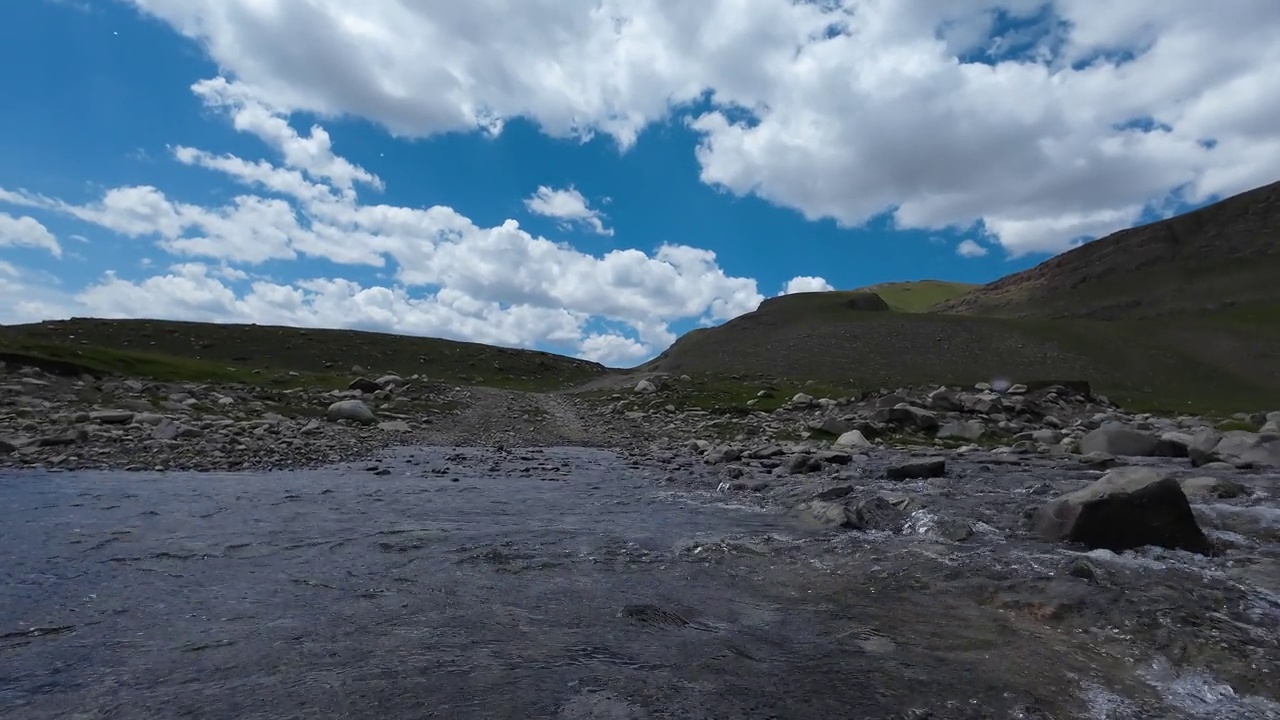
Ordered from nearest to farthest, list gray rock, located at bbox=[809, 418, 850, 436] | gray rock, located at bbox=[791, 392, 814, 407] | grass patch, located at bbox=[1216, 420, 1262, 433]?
1. gray rock, located at bbox=[809, 418, 850, 436]
2. grass patch, located at bbox=[1216, 420, 1262, 433]
3. gray rock, located at bbox=[791, 392, 814, 407]

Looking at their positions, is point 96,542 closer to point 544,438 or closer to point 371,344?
point 544,438

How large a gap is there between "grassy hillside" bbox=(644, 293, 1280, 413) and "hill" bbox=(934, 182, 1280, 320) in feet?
39.8

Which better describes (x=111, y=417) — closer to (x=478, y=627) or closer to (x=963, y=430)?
(x=478, y=627)

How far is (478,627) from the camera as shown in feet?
24.2

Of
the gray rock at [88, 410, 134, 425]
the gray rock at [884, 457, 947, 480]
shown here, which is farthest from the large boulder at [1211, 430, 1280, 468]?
the gray rock at [88, 410, 134, 425]

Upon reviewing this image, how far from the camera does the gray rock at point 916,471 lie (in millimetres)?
18812

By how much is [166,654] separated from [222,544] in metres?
4.75

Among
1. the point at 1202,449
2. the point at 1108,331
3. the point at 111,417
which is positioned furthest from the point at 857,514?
the point at 1108,331

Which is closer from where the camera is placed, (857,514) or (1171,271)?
(857,514)

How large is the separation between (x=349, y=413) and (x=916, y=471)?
25.7 m

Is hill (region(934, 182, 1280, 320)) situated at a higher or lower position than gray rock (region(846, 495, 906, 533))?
higher

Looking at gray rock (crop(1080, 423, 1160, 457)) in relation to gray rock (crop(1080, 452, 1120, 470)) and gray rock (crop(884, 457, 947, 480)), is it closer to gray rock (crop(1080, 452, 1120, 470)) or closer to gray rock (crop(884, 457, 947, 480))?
gray rock (crop(1080, 452, 1120, 470))

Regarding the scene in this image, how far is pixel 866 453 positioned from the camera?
25062mm

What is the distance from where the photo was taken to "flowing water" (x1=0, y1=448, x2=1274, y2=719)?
5.74m
